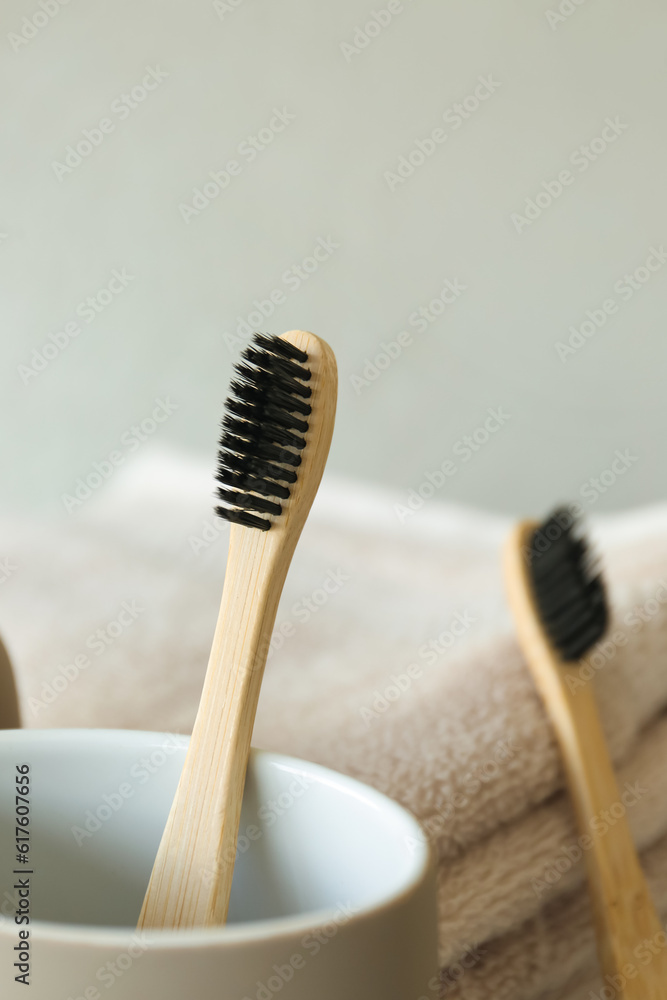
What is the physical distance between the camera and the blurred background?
97 cm

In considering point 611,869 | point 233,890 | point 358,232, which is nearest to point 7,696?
point 233,890

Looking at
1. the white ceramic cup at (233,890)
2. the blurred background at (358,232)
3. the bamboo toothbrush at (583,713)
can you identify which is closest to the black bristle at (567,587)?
the bamboo toothbrush at (583,713)

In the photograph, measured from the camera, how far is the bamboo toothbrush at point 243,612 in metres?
0.20

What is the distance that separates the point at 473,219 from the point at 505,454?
286 millimetres

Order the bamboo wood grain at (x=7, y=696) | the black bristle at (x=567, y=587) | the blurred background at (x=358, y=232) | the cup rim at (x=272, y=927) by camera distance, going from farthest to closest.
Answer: the blurred background at (x=358, y=232) < the black bristle at (x=567, y=587) < the bamboo wood grain at (x=7, y=696) < the cup rim at (x=272, y=927)

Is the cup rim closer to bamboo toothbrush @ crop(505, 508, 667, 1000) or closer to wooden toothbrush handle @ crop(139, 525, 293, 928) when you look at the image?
wooden toothbrush handle @ crop(139, 525, 293, 928)

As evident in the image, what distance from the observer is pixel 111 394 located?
50.6 inches

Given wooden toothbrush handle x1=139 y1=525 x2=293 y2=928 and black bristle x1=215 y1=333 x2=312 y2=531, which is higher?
black bristle x1=215 y1=333 x2=312 y2=531

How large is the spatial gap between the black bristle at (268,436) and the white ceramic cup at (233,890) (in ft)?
0.20

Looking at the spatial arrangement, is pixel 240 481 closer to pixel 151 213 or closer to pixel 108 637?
pixel 108 637

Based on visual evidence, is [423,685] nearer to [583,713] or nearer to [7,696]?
[583,713]

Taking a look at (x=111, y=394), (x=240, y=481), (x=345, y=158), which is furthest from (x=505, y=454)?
(x=240, y=481)

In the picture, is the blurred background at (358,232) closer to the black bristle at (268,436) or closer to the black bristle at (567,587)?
the black bristle at (567,587)

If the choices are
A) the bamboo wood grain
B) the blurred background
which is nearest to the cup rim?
the bamboo wood grain
